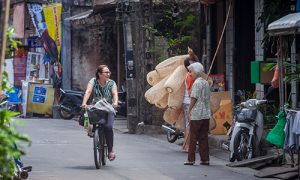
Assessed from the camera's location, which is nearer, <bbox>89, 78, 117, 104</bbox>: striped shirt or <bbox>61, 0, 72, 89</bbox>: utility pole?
<bbox>89, 78, 117, 104</bbox>: striped shirt

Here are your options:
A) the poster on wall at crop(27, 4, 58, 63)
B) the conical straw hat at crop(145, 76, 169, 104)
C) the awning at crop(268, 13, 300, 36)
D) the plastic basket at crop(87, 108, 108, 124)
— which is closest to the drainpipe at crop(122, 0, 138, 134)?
the conical straw hat at crop(145, 76, 169, 104)

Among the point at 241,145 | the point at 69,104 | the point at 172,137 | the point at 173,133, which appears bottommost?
the point at 69,104

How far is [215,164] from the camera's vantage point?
13.4 meters

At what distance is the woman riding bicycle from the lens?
41.0ft

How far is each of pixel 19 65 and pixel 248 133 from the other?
67.5 feet

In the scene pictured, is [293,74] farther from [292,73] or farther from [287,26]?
[287,26]

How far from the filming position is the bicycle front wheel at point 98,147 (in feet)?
39.6

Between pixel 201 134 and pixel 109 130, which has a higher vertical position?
pixel 109 130

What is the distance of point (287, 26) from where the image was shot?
429 inches

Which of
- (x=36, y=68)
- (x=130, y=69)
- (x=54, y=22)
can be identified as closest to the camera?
(x=130, y=69)

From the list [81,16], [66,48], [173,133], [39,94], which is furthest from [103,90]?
[66,48]

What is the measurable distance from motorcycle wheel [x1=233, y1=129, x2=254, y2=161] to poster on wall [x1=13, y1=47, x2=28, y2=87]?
64.8 feet

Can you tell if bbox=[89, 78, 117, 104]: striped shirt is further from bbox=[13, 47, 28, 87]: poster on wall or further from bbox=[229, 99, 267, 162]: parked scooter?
bbox=[13, 47, 28, 87]: poster on wall

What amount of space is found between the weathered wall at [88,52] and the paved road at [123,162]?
1041cm
